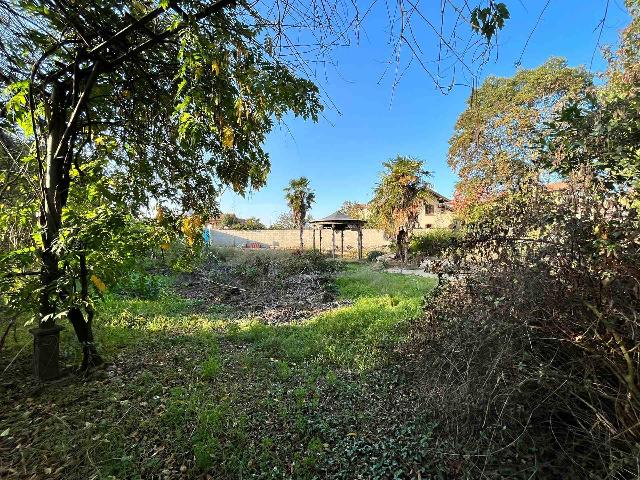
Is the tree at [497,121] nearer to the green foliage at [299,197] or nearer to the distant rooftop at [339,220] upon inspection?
the distant rooftop at [339,220]

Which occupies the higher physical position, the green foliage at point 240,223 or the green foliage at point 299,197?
the green foliage at point 299,197

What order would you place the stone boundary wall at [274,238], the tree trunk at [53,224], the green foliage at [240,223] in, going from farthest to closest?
the green foliage at [240,223]
the stone boundary wall at [274,238]
the tree trunk at [53,224]

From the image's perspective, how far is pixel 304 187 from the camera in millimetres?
20891

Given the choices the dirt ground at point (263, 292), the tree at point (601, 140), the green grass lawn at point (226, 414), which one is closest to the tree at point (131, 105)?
the green grass lawn at point (226, 414)

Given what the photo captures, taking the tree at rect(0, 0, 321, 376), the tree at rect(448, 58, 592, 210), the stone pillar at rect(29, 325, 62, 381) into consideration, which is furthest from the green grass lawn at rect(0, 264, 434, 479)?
the tree at rect(448, 58, 592, 210)

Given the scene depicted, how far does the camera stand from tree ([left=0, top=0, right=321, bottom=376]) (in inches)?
91.1

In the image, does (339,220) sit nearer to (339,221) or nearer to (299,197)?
(339,221)

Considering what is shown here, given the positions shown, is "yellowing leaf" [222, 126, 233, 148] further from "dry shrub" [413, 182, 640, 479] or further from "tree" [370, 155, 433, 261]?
"tree" [370, 155, 433, 261]

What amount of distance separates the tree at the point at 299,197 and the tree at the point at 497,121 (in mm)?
8632

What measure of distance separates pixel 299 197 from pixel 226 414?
18.9 meters

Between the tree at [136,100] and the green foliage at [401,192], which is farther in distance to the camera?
the green foliage at [401,192]

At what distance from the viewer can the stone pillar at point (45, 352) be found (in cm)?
290

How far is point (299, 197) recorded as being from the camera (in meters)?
21.0

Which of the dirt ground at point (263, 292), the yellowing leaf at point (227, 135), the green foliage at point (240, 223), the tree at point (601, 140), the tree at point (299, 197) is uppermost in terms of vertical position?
the tree at point (299, 197)
